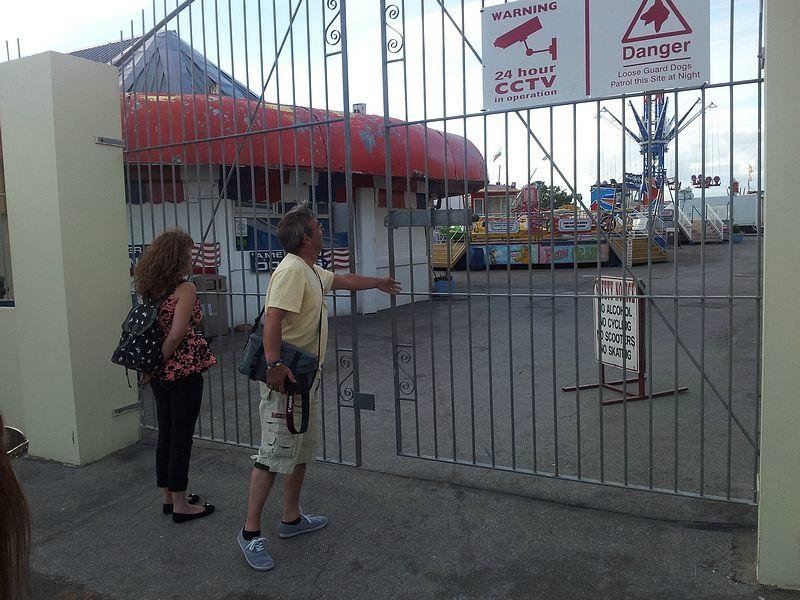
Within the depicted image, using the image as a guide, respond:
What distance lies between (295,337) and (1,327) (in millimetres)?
3261

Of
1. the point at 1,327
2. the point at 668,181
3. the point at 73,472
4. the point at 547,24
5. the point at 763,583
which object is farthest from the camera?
the point at 1,327

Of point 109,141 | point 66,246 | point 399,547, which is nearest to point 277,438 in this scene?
point 399,547

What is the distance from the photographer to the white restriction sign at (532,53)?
3.90m

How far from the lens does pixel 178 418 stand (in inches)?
160

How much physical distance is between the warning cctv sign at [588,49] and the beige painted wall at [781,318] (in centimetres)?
64

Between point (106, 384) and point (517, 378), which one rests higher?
point (106, 384)

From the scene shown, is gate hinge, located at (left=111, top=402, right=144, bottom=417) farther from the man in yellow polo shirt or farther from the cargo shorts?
the cargo shorts

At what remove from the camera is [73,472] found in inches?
199

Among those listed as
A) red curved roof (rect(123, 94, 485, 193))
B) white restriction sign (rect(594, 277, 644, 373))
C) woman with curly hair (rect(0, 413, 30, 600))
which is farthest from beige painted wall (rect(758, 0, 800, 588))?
red curved roof (rect(123, 94, 485, 193))

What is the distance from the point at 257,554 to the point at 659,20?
353cm

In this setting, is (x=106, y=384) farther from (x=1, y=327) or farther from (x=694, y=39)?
(x=694, y=39)

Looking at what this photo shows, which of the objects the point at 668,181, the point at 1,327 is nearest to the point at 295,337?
the point at 668,181

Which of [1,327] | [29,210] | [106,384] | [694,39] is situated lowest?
[106,384]

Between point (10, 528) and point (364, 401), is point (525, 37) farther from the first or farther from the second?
point (10, 528)
